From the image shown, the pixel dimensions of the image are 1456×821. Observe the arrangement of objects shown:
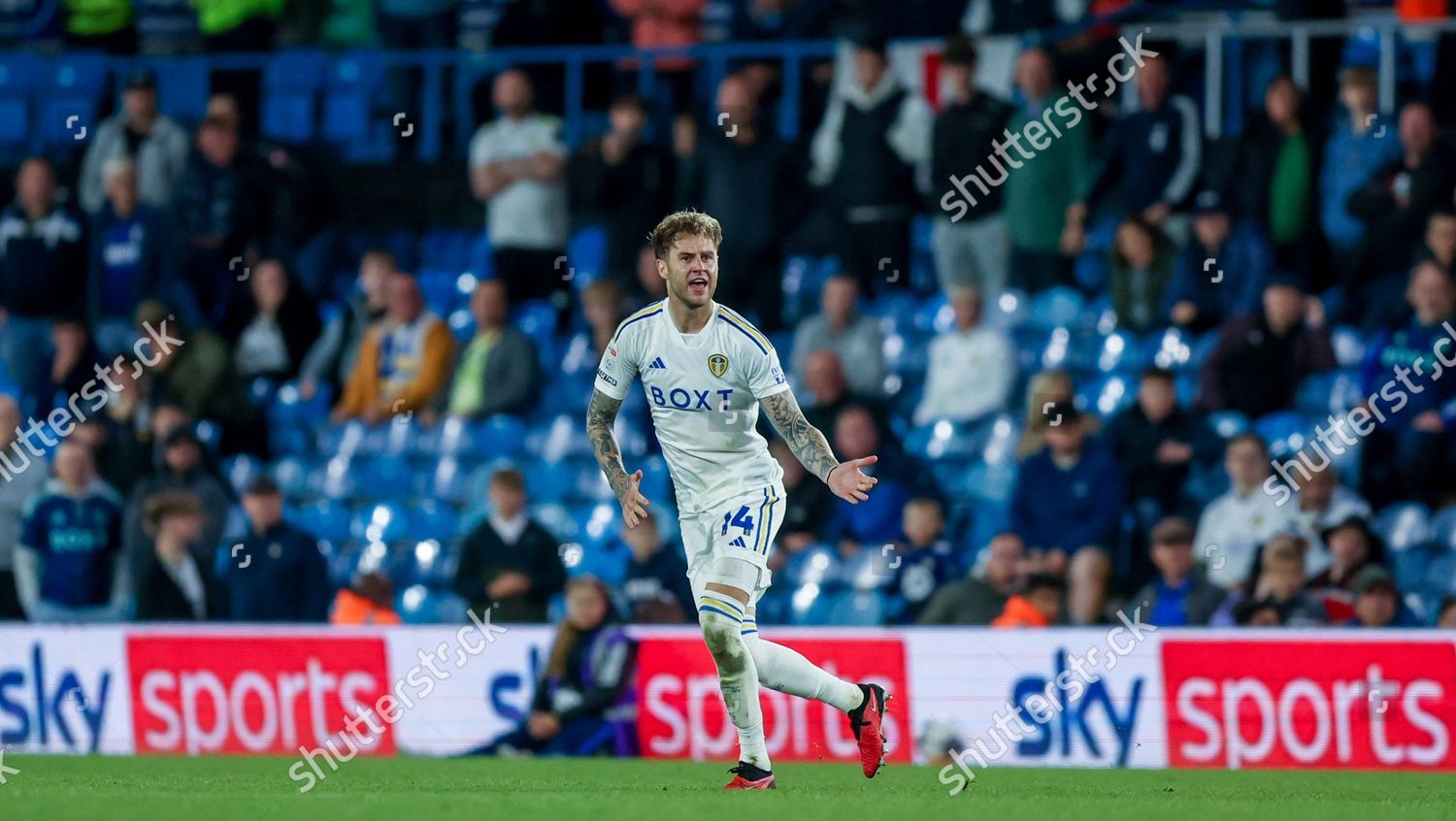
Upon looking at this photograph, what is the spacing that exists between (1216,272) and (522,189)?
5.41m

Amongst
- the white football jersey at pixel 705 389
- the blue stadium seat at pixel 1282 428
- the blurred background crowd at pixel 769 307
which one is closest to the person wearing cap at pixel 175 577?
the blurred background crowd at pixel 769 307

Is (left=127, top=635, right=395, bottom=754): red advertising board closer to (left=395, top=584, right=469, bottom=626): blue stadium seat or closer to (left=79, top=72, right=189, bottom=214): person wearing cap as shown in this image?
(left=395, top=584, right=469, bottom=626): blue stadium seat

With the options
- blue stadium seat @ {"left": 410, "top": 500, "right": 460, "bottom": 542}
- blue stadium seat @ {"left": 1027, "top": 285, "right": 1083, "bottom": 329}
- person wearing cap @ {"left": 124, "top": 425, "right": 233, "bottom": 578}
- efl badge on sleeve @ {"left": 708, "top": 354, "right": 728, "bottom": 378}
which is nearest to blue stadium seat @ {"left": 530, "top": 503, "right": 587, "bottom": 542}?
blue stadium seat @ {"left": 410, "top": 500, "right": 460, "bottom": 542}

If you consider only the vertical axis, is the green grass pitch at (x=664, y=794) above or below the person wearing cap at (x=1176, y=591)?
below

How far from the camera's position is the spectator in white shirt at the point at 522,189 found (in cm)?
1783

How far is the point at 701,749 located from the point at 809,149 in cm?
585

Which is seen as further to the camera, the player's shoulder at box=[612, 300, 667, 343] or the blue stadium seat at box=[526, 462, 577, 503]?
the blue stadium seat at box=[526, 462, 577, 503]

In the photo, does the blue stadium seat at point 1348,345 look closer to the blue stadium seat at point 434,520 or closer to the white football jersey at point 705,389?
the blue stadium seat at point 434,520

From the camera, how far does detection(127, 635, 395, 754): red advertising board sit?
1414cm

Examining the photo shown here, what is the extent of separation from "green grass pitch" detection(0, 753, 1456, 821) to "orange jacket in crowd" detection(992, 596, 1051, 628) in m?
1.63

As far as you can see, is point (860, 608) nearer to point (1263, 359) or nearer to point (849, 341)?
point (849, 341)

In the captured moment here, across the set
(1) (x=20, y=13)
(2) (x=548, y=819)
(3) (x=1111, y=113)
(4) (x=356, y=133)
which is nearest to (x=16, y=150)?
(1) (x=20, y=13)

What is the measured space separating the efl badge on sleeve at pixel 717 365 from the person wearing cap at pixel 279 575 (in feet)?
20.9

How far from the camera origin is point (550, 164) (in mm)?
17781
